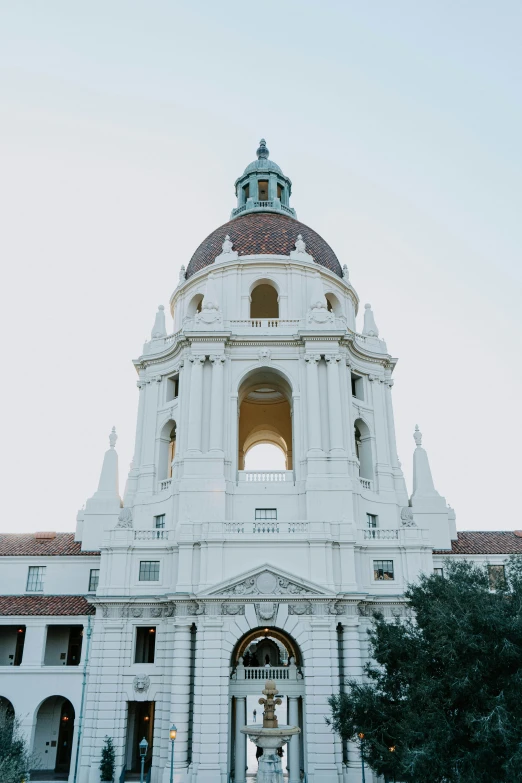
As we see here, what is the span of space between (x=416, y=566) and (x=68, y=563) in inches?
879

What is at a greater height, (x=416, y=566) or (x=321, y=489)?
(x=321, y=489)

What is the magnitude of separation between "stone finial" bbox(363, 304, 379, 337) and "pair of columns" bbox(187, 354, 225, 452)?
41.1ft

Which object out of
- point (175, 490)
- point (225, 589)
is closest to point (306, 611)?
point (225, 589)

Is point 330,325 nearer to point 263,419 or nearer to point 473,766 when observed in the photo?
point 263,419

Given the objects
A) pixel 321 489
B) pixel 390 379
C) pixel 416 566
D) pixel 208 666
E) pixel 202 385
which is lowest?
pixel 208 666

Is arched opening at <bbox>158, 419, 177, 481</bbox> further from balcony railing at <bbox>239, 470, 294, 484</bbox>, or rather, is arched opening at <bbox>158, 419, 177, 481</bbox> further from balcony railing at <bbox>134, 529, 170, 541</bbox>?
balcony railing at <bbox>239, 470, 294, 484</bbox>

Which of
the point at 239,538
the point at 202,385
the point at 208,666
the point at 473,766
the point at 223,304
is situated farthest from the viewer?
the point at 223,304

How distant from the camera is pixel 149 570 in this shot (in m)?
36.7

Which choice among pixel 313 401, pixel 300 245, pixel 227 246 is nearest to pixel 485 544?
pixel 313 401

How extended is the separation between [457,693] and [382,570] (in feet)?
53.2

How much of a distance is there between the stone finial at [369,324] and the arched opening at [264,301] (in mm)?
7007

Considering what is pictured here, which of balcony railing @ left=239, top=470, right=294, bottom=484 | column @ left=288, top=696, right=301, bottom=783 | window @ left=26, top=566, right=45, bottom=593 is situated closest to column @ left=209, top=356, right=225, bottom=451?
balcony railing @ left=239, top=470, right=294, bottom=484

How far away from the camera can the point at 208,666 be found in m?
31.7

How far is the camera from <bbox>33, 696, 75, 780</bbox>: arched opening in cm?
3838
